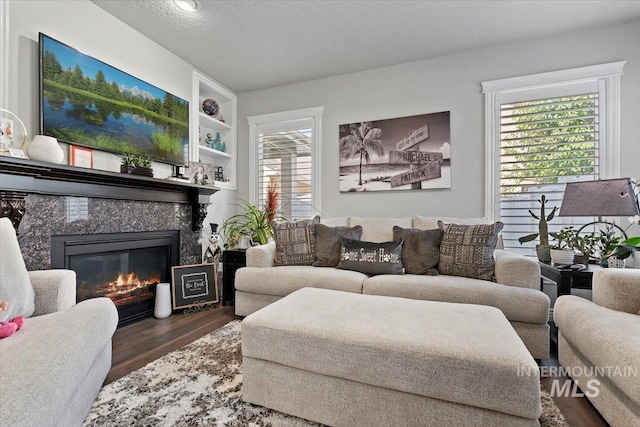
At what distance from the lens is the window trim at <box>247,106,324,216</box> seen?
3709 mm

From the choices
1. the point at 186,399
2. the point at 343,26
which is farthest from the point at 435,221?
the point at 186,399

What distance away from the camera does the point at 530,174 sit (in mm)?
2918

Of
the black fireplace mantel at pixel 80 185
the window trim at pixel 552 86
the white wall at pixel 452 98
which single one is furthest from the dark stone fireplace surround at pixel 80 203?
the window trim at pixel 552 86

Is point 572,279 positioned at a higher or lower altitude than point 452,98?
lower

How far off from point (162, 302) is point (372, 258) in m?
1.92

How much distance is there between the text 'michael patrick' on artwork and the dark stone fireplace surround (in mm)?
1721

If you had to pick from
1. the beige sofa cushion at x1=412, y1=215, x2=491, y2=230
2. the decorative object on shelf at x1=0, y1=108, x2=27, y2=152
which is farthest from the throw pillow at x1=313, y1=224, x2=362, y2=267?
the decorative object on shelf at x1=0, y1=108, x2=27, y2=152

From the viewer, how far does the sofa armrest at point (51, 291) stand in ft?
4.80

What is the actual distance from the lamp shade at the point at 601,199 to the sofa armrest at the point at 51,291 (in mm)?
3148

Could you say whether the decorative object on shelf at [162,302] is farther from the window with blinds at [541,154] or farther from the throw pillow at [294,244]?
the window with blinds at [541,154]

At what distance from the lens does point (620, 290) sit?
1.48 metres

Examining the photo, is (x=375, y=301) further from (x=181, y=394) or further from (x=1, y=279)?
(x=1, y=279)

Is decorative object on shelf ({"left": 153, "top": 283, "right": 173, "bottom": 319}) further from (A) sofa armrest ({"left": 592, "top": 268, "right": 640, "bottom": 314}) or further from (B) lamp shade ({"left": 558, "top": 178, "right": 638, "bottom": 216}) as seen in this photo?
(B) lamp shade ({"left": 558, "top": 178, "right": 638, "bottom": 216})

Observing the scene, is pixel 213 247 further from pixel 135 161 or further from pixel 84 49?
pixel 84 49
